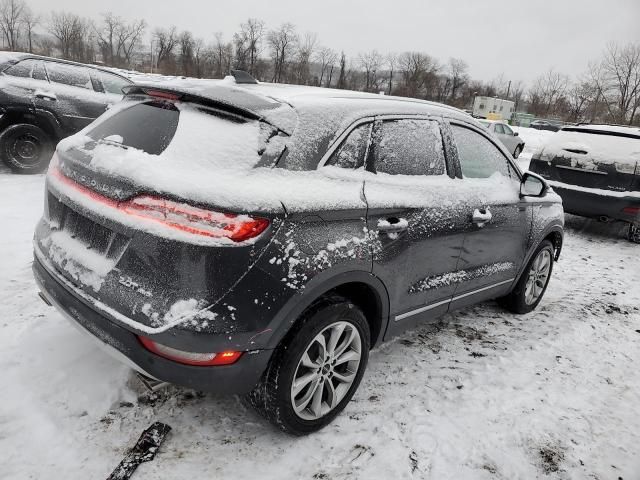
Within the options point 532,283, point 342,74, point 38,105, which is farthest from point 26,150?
point 342,74

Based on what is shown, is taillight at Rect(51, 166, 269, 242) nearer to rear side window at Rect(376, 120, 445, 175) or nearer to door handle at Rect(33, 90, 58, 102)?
rear side window at Rect(376, 120, 445, 175)

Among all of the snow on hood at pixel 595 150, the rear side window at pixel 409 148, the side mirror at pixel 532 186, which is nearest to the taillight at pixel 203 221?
the rear side window at pixel 409 148

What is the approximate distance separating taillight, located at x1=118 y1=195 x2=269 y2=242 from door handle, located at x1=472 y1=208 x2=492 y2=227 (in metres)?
1.81

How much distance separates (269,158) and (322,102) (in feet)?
1.81

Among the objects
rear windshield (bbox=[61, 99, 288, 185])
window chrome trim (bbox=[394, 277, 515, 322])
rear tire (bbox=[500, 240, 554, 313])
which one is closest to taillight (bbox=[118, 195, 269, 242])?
rear windshield (bbox=[61, 99, 288, 185])

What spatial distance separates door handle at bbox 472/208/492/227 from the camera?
3.21 m

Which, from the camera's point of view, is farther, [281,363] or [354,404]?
[354,404]

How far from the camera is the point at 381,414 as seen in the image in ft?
8.98

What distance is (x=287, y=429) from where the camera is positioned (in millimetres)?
2354

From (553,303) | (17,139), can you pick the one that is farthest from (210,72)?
(553,303)

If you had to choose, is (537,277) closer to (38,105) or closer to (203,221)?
(203,221)

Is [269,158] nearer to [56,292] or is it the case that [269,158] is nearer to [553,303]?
[56,292]

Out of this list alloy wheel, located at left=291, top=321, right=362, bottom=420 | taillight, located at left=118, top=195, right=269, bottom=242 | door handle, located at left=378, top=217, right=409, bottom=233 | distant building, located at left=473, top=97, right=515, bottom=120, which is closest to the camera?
taillight, located at left=118, top=195, right=269, bottom=242

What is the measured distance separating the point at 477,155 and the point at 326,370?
6.67 feet
